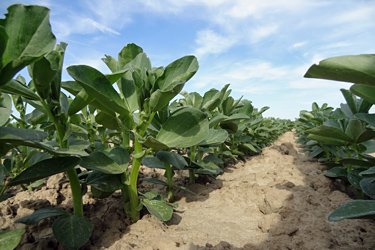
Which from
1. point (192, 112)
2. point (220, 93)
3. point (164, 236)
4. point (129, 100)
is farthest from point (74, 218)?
point (220, 93)

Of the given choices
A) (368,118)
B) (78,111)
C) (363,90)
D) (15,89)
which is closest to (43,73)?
(15,89)

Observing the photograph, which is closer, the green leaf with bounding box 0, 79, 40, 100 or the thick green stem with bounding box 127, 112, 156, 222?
the green leaf with bounding box 0, 79, 40, 100

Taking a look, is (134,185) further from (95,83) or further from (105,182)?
(95,83)

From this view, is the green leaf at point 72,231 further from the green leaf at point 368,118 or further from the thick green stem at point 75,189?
the green leaf at point 368,118

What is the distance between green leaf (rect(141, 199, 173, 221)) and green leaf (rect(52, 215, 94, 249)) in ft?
1.24

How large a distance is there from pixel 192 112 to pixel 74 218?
2.97 ft

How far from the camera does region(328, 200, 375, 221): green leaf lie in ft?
2.92

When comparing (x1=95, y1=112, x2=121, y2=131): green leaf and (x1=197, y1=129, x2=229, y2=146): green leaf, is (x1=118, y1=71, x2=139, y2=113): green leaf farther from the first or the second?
(x1=197, y1=129, x2=229, y2=146): green leaf

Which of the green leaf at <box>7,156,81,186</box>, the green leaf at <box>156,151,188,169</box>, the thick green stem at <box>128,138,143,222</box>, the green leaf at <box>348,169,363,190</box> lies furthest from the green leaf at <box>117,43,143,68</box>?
the green leaf at <box>348,169,363,190</box>

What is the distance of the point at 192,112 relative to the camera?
147cm

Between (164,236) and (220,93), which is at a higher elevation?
(220,93)

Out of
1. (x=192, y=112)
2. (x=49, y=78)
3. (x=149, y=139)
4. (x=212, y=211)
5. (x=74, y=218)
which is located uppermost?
(x=49, y=78)

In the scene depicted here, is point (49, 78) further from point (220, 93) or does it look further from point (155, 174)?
point (155, 174)

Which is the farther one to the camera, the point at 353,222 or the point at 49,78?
the point at 353,222
